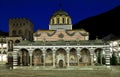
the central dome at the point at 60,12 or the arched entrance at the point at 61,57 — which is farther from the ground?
the central dome at the point at 60,12

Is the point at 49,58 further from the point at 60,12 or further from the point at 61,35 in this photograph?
the point at 60,12

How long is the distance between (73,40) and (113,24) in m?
84.8

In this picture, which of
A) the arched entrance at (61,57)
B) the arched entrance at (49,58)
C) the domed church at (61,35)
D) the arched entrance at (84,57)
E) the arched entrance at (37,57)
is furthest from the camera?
the domed church at (61,35)

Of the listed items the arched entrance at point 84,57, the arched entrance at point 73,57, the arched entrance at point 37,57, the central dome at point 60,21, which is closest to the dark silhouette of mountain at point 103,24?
the central dome at point 60,21

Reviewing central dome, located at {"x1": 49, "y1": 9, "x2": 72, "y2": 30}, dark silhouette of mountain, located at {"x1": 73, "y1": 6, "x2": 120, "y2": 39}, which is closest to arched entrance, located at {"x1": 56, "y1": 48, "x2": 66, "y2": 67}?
central dome, located at {"x1": 49, "y1": 9, "x2": 72, "y2": 30}

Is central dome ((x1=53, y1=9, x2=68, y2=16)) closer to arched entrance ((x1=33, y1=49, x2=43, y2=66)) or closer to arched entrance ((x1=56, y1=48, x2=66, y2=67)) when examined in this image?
arched entrance ((x1=56, y1=48, x2=66, y2=67))

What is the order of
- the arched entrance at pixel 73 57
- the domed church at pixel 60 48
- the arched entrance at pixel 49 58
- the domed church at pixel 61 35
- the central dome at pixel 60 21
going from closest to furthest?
the domed church at pixel 60 48
the arched entrance at pixel 49 58
the arched entrance at pixel 73 57
the domed church at pixel 61 35
the central dome at pixel 60 21

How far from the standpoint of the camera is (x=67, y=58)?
63.3 meters

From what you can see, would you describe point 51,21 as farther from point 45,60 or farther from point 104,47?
point 104,47

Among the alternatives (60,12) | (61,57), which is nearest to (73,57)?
(61,57)

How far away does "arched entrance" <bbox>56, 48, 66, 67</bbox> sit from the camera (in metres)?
66.6

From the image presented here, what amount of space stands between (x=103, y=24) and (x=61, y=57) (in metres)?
96.0

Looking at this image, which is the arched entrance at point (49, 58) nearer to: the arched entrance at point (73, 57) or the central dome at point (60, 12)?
the arched entrance at point (73, 57)

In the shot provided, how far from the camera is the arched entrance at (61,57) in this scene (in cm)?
6662
